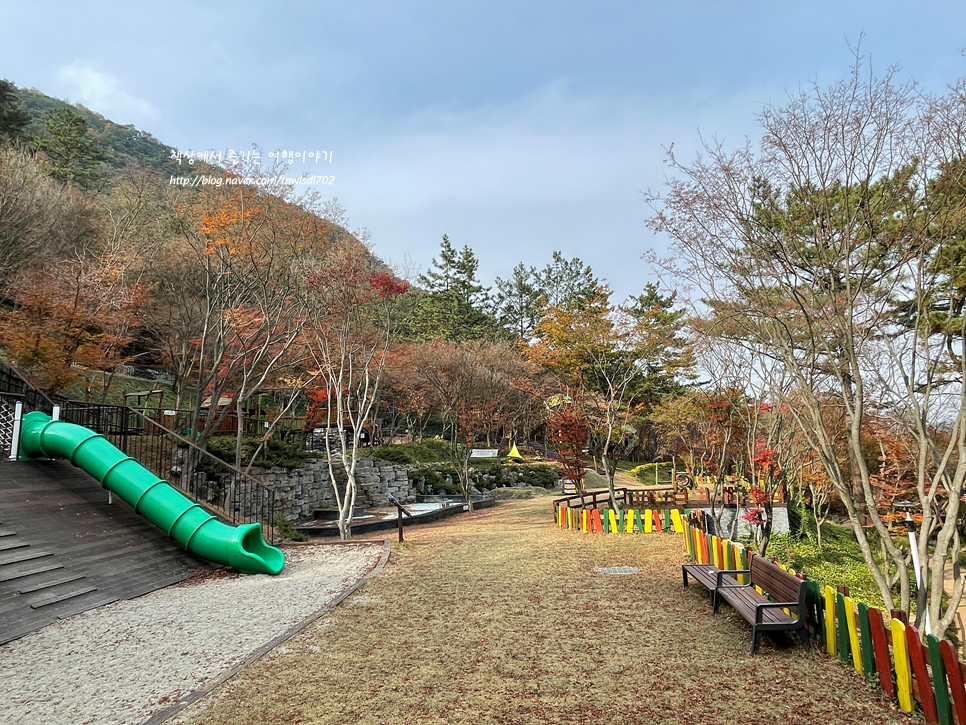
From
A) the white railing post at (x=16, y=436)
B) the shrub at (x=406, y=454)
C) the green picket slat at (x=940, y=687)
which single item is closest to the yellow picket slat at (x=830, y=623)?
the green picket slat at (x=940, y=687)

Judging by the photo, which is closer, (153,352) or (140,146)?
(153,352)

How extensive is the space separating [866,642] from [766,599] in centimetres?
149

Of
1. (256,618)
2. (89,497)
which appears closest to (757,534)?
(256,618)

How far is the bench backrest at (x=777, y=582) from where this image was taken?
5.12 meters

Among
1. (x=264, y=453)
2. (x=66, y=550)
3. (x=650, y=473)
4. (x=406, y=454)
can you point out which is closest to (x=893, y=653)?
(x=66, y=550)

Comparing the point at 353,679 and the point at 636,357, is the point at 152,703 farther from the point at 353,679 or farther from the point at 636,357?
the point at 636,357

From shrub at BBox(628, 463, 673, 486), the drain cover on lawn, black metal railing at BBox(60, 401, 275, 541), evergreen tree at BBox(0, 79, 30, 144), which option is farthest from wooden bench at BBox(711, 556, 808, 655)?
evergreen tree at BBox(0, 79, 30, 144)

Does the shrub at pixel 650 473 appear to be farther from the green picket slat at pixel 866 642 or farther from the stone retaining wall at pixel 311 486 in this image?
the green picket slat at pixel 866 642

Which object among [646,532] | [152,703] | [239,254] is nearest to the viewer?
[152,703]

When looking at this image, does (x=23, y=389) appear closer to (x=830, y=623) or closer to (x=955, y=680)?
(x=830, y=623)

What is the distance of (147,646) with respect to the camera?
582 cm

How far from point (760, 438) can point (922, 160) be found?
13741mm

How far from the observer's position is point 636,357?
2017 centimetres

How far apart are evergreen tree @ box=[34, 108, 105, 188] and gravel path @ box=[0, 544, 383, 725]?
3344cm
